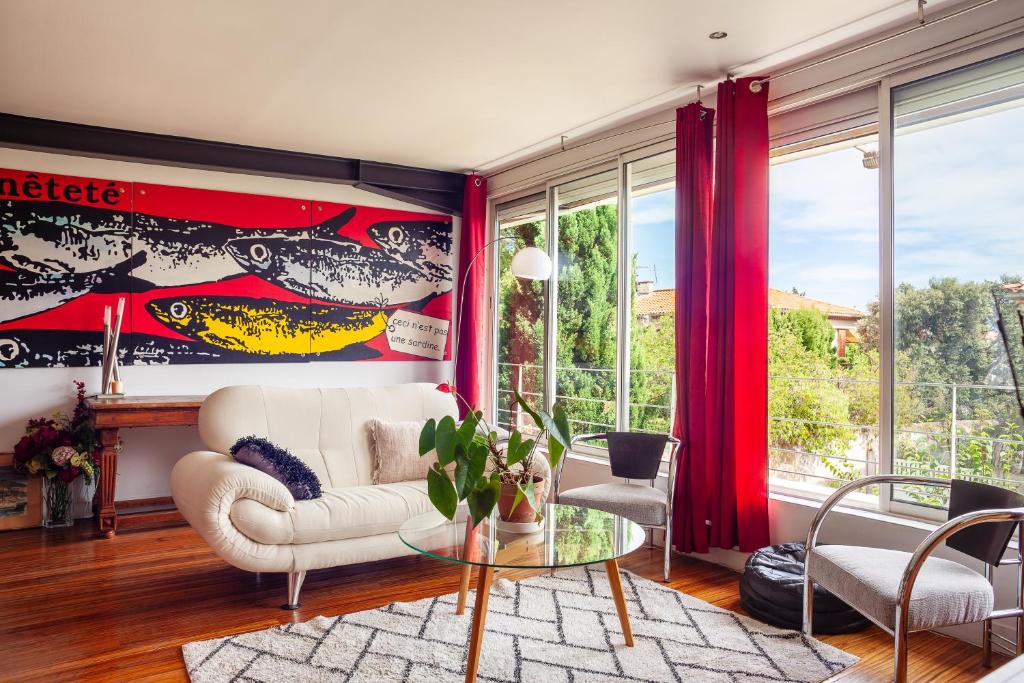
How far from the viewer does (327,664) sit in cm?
247

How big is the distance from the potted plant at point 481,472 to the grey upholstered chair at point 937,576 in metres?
1.06

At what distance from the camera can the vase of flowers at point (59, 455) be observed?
14.0ft

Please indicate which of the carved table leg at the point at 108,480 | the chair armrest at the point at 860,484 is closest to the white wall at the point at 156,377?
the carved table leg at the point at 108,480

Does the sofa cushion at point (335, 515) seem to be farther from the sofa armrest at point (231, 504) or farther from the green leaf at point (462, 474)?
the green leaf at point (462, 474)

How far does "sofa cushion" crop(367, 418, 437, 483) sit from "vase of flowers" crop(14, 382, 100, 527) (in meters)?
1.87

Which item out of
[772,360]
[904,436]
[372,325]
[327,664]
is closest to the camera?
[327,664]

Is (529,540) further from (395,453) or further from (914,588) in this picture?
(395,453)

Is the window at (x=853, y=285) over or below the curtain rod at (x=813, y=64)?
below

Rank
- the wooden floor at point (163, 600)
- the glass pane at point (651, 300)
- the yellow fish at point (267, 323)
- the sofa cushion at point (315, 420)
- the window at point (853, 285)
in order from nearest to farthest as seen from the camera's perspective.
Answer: the wooden floor at point (163, 600), the window at point (853, 285), the sofa cushion at point (315, 420), the glass pane at point (651, 300), the yellow fish at point (267, 323)

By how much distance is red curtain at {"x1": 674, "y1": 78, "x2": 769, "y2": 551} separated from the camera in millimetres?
3494

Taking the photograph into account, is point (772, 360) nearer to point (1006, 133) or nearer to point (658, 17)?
point (1006, 133)

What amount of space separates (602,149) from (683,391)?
1807mm

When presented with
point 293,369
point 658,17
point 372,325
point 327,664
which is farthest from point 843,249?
point 327,664

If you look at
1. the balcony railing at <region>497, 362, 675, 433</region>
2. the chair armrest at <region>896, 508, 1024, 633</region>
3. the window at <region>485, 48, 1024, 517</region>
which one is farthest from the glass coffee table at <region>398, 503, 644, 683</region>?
the balcony railing at <region>497, 362, 675, 433</region>
